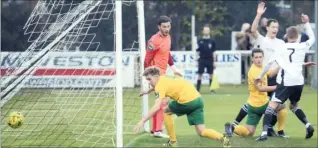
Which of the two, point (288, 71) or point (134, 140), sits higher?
point (288, 71)

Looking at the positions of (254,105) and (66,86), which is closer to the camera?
(254,105)

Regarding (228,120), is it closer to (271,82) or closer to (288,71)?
(271,82)

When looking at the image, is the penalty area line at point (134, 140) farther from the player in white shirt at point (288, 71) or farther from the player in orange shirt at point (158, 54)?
the player in white shirt at point (288, 71)

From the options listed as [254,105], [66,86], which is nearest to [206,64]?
[66,86]

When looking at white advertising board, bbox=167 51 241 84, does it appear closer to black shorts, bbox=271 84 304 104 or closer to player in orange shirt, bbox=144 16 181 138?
player in orange shirt, bbox=144 16 181 138

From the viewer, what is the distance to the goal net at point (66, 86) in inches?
518

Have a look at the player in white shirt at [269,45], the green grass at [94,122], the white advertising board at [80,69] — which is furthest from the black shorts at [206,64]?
the player in white shirt at [269,45]

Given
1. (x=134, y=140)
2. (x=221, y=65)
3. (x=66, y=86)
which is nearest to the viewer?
(x=134, y=140)

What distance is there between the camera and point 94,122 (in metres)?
15.2

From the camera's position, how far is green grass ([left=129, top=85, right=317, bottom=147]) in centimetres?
1191

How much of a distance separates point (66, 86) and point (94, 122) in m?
7.36

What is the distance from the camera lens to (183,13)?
92.6ft

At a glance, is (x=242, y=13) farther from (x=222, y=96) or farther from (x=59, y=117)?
(x=59, y=117)

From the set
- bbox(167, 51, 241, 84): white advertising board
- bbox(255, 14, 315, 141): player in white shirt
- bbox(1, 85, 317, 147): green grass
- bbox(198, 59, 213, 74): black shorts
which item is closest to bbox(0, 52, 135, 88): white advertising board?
bbox(1, 85, 317, 147): green grass
